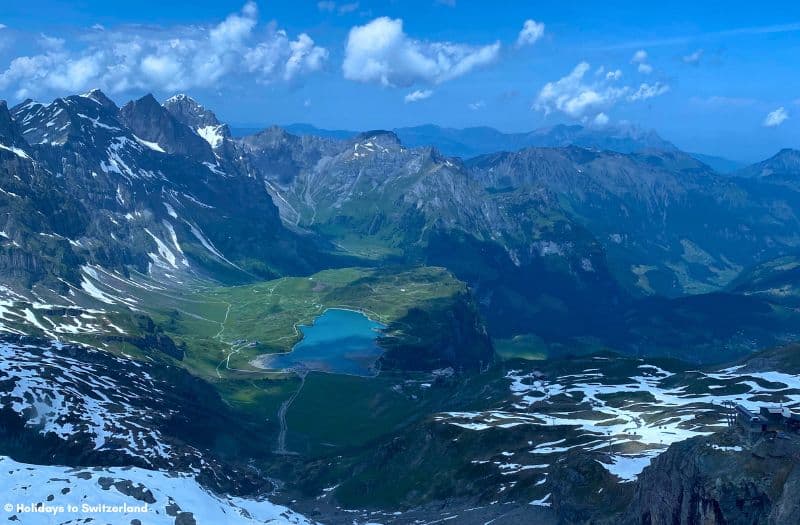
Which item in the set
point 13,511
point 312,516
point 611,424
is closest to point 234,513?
point 13,511

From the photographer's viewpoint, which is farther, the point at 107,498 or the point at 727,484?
the point at 107,498

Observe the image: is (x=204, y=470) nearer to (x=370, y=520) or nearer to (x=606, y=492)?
(x=370, y=520)

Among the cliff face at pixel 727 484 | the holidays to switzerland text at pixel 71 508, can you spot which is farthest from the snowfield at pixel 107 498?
the cliff face at pixel 727 484

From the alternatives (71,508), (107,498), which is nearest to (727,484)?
(107,498)

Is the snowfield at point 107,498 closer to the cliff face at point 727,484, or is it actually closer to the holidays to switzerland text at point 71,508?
the holidays to switzerland text at point 71,508

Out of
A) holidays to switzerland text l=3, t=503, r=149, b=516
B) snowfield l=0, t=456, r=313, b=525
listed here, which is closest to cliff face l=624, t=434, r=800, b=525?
snowfield l=0, t=456, r=313, b=525

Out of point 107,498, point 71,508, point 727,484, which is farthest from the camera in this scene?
point 107,498

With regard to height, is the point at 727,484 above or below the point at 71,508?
above

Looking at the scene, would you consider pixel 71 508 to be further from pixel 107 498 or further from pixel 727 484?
pixel 727 484

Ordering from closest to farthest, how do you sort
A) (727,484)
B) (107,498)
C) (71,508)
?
(727,484)
(71,508)
(107,498)
